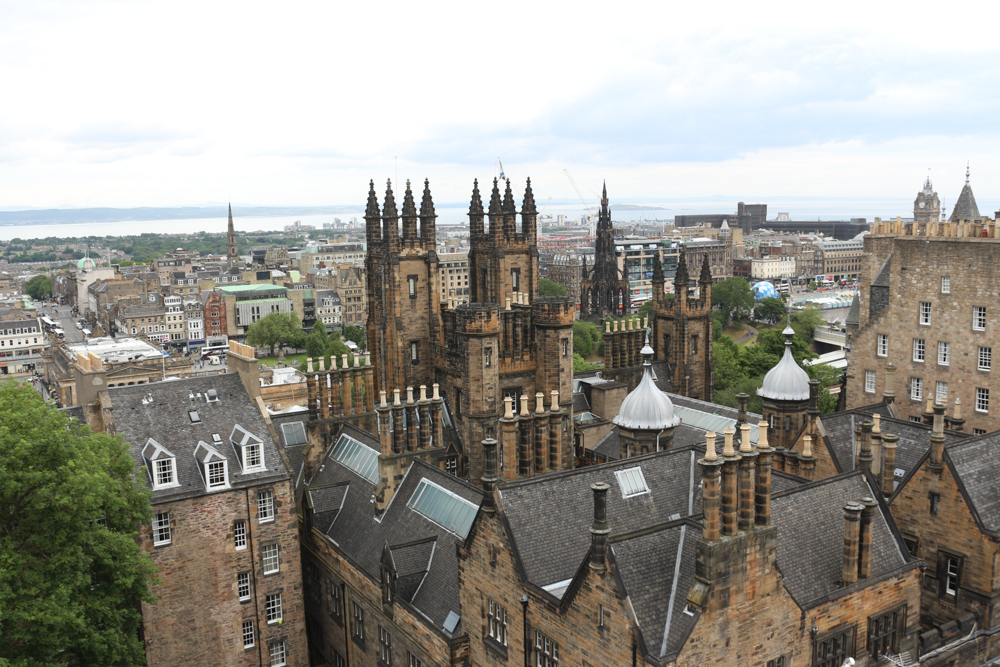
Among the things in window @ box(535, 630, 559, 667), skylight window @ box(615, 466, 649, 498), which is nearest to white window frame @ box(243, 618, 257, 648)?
window @ box(535, 630, 559, 667)

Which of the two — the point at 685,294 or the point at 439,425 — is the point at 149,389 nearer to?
the point at 439,425

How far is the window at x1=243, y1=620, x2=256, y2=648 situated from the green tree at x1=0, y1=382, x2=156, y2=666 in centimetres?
732

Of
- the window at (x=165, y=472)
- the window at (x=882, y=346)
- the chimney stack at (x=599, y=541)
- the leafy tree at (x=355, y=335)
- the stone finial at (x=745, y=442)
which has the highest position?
the stone finial at (x=745, y=442)

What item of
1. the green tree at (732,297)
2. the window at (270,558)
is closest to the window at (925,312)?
the window at (270,558)

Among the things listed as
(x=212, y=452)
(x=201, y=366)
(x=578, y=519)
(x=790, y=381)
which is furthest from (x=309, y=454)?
(x=201, y=366)

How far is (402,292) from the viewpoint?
51.9m

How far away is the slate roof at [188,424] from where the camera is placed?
39.8m

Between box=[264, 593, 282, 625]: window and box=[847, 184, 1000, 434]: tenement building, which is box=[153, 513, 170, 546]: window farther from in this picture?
box=[847, 184, 1000, 434]: tenement building

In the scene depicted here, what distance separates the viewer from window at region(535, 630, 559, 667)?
1017 inches

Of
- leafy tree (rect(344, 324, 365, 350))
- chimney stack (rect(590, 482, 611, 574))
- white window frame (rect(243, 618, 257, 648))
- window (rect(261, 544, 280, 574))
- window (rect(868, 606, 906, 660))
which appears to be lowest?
leafy tree (rect(344, 324, 365, 350))

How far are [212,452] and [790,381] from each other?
1169 inches

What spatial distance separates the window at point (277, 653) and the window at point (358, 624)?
5.02 metres

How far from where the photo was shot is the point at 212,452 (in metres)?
39.4

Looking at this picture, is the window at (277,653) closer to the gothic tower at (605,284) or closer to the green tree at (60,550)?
the green tree at (60,550)
